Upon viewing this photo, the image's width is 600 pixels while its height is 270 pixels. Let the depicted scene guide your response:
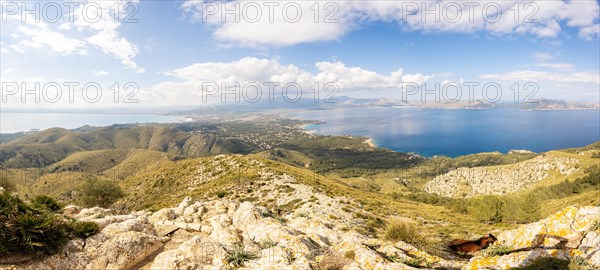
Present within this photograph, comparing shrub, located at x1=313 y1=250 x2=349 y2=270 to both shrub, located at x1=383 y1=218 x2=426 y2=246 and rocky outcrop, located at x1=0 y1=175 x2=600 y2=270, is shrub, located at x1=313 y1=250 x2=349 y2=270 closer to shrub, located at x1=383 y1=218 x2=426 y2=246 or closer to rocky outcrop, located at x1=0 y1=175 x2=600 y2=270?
rocky outcrop, located at x1=0 y1=175 x2=600 y2=270

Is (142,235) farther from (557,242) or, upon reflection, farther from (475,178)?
(475,178)

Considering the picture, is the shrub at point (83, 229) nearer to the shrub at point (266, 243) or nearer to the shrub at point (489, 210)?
the shrub at point (266, 243)

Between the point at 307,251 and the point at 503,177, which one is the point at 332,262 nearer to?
the point at 307,251

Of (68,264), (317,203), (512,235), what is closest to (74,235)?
(68,264)

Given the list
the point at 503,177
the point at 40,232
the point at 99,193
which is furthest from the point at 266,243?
the point at 503,177

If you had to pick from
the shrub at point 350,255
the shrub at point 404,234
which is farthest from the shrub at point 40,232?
the shrub at point 404,234
